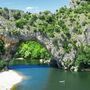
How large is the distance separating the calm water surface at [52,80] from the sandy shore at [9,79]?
1663 mm

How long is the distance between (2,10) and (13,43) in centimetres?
946

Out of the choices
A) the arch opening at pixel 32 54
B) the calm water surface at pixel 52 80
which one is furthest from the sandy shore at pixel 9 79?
the arch opening at pixel 32 54

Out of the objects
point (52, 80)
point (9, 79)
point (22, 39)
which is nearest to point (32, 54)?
point (22, 39)

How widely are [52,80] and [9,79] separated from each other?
10.1 m

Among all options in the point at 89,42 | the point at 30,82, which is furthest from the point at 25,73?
the point at 89,42

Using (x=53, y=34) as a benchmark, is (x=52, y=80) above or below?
below

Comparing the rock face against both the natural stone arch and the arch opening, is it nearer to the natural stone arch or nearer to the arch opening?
the natural stone arch

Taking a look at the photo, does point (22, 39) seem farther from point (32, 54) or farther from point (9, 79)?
point (32, 54)

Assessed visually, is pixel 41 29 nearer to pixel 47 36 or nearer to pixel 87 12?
pixel 47 36

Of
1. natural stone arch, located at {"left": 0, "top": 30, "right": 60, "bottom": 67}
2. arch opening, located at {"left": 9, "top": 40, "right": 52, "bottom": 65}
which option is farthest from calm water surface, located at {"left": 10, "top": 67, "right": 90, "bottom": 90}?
arch opening, located at {"left": 9, "top": 40, "right": 52, "bottom": 65}

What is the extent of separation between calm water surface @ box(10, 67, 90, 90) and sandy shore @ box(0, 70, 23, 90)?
5.46 feet

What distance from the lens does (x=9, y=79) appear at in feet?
282

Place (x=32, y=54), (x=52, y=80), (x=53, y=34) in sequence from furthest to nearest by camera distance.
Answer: (x=32, y=54) → (x=53, y=34) → (x=52, y=80)

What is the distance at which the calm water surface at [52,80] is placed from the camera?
7488cm
